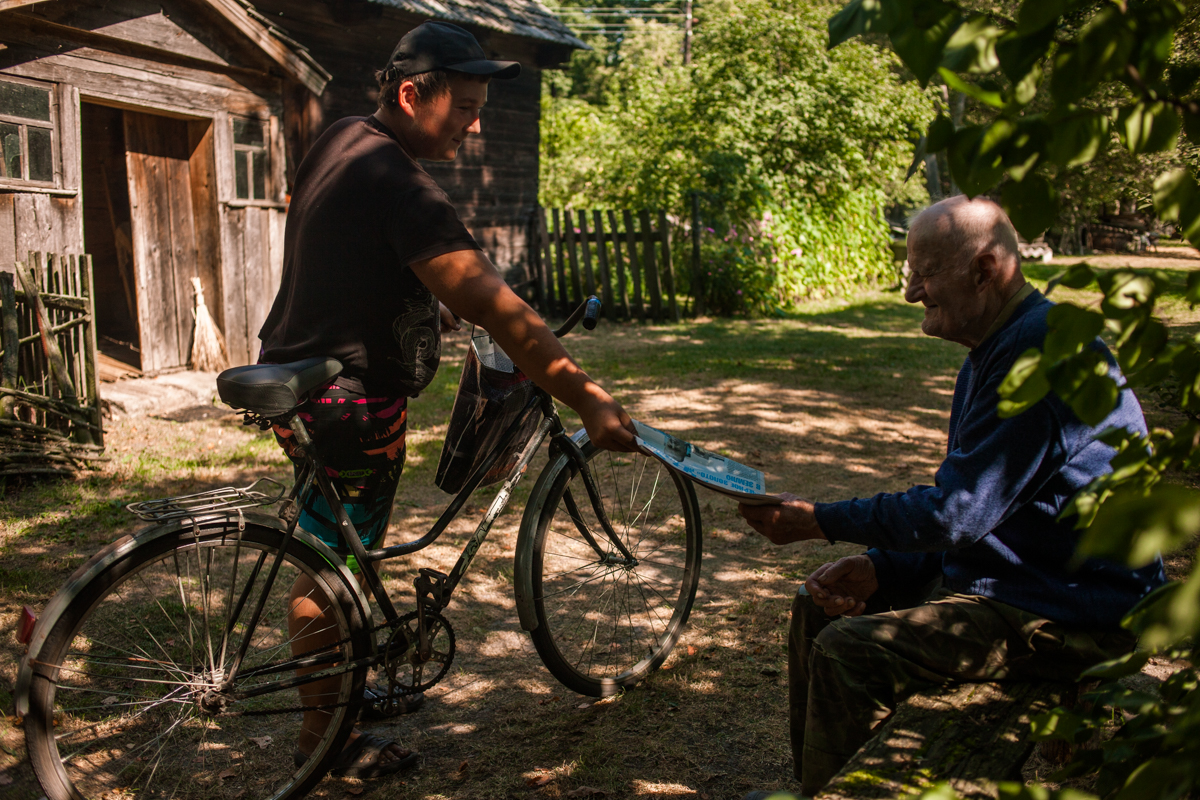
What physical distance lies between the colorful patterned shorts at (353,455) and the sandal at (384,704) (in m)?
0.44

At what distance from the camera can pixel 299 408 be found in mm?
2420

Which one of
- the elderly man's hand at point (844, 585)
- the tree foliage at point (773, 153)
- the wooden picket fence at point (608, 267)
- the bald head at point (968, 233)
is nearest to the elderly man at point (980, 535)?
the bald head at point (968, 233)

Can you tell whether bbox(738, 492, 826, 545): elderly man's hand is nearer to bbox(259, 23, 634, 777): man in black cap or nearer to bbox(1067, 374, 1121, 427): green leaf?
bbox(259, 23, 634, 777): man in black cap

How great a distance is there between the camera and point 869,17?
3.05 feet

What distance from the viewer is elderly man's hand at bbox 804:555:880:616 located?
2.30m

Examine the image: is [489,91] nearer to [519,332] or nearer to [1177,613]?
[519,332]

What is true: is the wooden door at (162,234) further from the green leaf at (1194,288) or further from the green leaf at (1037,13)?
the green leaf at (1194,288)

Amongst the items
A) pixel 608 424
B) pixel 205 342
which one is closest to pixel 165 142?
pixel 205 342

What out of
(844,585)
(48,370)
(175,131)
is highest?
(175,131)

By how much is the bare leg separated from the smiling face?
126cm

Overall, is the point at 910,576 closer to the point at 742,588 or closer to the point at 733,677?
the point at 733,677

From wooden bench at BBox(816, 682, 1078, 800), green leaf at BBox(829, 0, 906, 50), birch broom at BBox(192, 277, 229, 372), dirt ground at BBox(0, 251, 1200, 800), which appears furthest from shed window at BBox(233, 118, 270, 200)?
green leaf at BBox(829, 0, 906, 50)

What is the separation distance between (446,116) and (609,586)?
7.20 ft

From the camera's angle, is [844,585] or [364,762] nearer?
[844,585]
